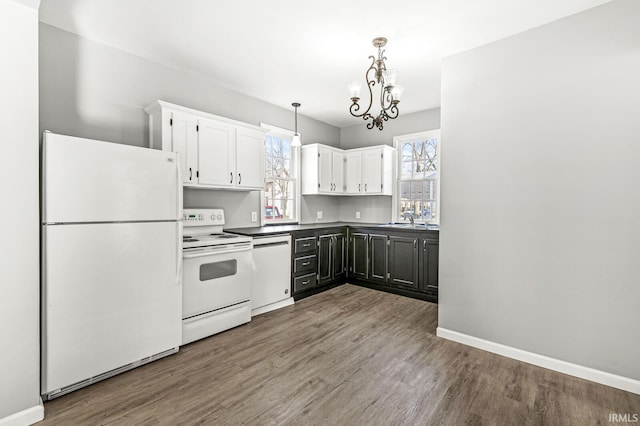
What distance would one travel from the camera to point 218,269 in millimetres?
2996

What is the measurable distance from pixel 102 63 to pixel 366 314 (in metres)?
3.72

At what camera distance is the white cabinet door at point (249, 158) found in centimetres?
357

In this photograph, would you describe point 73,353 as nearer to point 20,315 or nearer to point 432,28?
point 20,315

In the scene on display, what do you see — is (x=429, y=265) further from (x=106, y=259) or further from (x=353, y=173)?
(x=106, y=259)

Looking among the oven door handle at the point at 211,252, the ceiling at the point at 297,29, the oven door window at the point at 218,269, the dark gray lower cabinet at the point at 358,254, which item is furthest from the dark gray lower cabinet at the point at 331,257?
the ceiling at the point at 297,29

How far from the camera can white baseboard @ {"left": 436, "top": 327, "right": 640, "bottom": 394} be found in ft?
7.01

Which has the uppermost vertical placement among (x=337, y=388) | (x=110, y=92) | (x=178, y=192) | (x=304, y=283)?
(x=110, y=92)

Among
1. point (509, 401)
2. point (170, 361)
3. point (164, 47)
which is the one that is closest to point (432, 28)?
point (164, 47)

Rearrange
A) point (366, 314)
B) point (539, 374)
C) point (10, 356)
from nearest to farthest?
point (10, 356) → point (539, 374) → point (366, 314)

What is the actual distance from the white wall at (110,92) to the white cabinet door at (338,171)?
1813 millimetres

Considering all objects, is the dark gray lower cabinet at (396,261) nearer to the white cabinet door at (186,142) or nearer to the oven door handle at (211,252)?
the oven door handle at (211,252)

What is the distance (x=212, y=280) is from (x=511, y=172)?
9.48 feet

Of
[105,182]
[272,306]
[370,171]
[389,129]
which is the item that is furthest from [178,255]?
[389,129]

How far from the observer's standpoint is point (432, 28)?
2496mm
